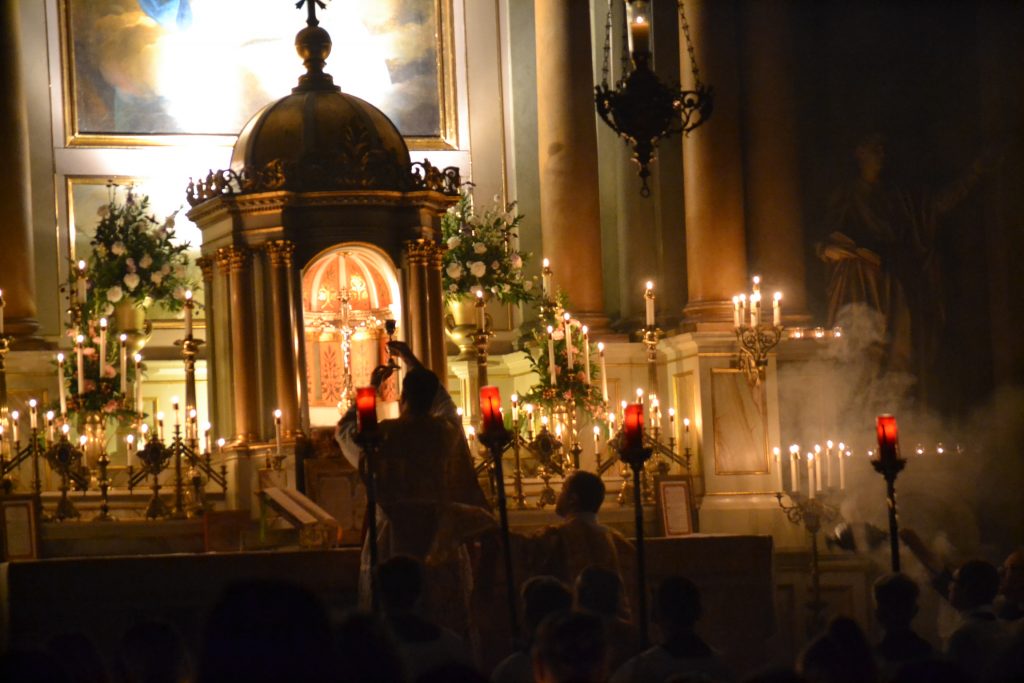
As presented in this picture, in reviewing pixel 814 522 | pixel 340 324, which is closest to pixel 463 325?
pixel 340 324

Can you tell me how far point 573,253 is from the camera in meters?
17.3

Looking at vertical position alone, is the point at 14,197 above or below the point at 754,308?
above

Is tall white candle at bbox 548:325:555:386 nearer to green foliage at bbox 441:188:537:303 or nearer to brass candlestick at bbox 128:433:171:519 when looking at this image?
green foliage at bbox 441:188:537:303

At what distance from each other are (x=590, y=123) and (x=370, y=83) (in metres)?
2.69

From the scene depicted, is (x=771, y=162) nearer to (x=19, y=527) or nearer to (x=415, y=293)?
(x=415, y=293)

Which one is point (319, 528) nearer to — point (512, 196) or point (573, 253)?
point (573, 253)

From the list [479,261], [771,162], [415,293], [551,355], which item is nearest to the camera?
[415,293]

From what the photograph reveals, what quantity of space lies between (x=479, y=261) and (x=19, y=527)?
509cm

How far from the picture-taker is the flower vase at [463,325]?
17.0 meters

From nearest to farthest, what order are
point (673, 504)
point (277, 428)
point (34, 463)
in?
point (34, 463), point (277, 428), point (673, 504)

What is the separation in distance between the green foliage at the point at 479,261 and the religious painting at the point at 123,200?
2.66 meters

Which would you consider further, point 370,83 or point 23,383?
point 370,83

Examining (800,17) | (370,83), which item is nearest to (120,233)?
(370,83)

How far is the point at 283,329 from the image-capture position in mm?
13773
